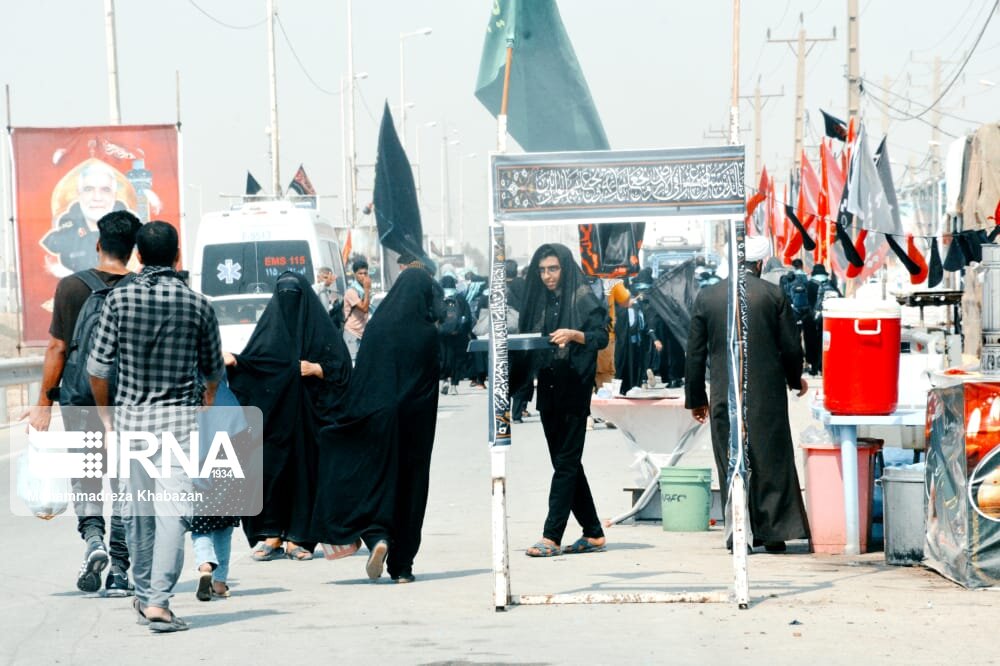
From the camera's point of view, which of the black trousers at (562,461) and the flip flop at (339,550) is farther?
A: the black trousers at (562,461)

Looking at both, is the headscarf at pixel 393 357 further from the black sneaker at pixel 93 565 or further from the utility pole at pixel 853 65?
the utility pole at pixel 853 65

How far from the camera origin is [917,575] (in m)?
8.38

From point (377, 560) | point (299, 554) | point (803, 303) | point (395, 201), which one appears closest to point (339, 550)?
point (377, 560)

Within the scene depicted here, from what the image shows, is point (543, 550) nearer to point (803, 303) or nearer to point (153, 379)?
point (153, 379)

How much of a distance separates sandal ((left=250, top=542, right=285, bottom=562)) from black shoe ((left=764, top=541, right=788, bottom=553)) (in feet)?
9.07

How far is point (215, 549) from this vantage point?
7969mm

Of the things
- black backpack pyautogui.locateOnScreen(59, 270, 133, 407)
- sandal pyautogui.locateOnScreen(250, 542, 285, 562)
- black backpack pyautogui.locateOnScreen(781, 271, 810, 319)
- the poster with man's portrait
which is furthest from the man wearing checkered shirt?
black backpack pyautogui.locateOnScreen(781, 271, 810, 319)

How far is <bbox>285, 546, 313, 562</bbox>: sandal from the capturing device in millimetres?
9586

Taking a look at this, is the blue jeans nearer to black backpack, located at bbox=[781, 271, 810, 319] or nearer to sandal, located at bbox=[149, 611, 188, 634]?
sandal, located at bbox=[149, 611, 188, 634]

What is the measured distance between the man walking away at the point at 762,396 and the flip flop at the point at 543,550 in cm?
99

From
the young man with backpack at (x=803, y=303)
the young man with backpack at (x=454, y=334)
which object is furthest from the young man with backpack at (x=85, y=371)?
the young man with backpack at (x=803, y=303)

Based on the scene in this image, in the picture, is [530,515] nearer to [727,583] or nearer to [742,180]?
[727,583]

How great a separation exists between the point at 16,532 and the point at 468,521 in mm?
2957

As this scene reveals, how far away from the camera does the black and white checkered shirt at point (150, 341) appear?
6.93 meters
